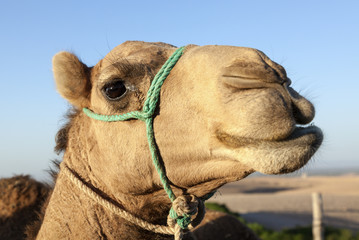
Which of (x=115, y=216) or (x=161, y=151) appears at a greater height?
(x=161, y=151)

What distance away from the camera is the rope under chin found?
7.77ft

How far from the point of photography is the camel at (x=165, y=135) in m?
2.00

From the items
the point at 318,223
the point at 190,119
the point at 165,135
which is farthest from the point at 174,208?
the point at 318,223

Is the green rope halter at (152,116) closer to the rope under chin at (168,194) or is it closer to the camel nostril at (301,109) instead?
the rope under chin at (168,194)

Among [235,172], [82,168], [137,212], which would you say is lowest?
[137,212]

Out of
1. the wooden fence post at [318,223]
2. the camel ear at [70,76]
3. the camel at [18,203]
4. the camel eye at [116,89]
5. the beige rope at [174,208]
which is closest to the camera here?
the beige rope at [174,208]

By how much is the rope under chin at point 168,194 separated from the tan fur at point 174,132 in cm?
4

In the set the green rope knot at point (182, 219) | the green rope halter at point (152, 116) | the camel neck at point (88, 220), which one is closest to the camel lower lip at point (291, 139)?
the green rope halter at point (152, 116)

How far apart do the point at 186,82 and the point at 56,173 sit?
1488 millimetres

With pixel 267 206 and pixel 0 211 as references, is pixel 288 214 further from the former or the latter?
pixel 0 211

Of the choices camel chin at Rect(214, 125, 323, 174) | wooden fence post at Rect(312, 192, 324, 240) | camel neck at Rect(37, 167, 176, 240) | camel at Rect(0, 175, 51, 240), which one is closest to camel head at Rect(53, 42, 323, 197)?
camel chin at Rect(214, 125, 323, 174)

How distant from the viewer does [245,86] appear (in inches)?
80.6

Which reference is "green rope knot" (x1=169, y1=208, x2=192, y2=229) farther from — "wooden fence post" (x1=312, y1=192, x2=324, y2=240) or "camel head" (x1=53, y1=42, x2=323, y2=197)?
"wooden fence post" (x1=312, y1=192, x2=324, y2=240)

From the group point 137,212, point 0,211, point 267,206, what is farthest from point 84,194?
point 267,206
